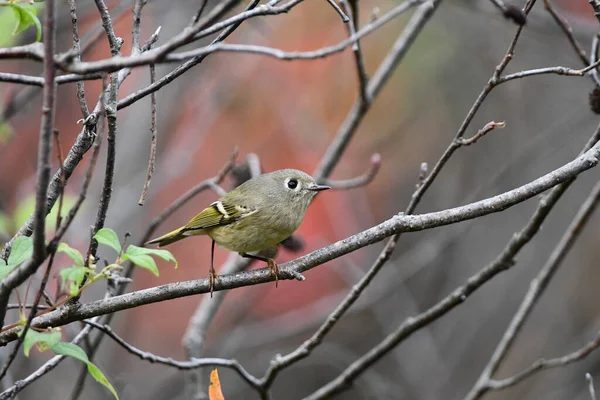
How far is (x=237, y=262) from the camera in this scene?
2.99m

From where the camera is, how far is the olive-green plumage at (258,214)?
2379mm

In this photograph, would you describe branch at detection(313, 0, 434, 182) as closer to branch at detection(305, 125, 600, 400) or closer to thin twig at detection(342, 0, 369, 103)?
thin twig at detection(342, 0, 369, 103)

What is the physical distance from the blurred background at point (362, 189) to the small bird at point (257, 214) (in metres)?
1.17

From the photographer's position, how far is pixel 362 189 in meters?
5.12

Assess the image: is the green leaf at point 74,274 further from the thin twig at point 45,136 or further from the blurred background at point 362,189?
the blurred background at point 362,189

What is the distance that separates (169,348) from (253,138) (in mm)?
1775

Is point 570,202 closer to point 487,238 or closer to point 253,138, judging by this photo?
point 487,238

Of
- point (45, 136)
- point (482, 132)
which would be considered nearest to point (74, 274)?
point (45, 136)

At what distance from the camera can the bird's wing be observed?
96.0 inches

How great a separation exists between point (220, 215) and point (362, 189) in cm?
274

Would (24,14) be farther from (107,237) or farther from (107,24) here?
(107,237)

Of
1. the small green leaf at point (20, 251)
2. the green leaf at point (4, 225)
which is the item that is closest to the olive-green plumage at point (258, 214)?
the green leaf at point (4, 225)

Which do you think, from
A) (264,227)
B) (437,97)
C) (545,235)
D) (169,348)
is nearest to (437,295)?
(545,235)

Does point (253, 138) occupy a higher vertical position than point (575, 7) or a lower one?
lower
